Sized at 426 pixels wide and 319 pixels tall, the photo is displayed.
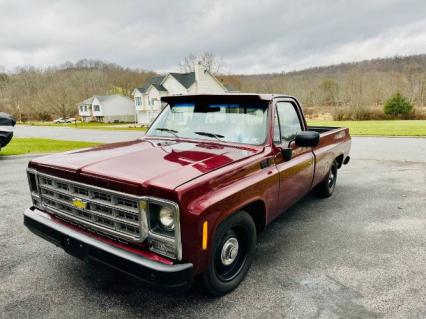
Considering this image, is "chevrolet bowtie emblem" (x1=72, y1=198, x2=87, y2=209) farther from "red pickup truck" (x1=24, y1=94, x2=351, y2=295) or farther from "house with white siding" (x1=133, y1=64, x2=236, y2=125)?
"house with white siding" (x1=133, y1=64, x2=236, y2=125)

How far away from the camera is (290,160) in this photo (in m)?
3.73

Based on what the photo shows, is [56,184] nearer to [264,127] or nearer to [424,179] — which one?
[264,127]

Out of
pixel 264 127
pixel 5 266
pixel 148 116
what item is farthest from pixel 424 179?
pixel 148 116

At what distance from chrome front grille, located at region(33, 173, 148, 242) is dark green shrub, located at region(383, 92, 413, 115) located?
48328mm

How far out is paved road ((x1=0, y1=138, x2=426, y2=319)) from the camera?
2660 millimetres

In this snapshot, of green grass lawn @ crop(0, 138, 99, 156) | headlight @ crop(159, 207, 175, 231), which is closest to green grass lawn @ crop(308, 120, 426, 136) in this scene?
green grass lawn @ crop(0, 138, 99, 156)

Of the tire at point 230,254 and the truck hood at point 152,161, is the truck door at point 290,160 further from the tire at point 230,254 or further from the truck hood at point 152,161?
the tire at point 230,254

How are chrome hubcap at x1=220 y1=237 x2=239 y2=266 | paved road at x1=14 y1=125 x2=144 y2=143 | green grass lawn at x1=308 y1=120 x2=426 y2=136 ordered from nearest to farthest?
1. chrome hubcap at x1=220 y1=237 x2=239 y2=266
2. green grass lawn at x1=308 y1=120 x2=426 y2=136
3. paved road at x1=14 y1=125 x2=144 y2=143

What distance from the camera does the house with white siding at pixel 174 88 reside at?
42344mm

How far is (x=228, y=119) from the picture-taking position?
144 inches

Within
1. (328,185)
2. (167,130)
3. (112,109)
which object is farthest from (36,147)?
(112,109)

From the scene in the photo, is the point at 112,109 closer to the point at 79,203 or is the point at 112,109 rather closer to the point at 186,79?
the point at 186,79

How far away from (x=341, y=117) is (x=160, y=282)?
1822 inches

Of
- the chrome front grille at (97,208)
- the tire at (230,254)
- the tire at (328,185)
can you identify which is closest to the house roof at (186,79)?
the tire at (328,185)
